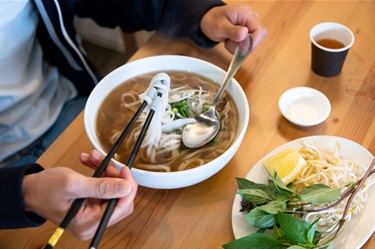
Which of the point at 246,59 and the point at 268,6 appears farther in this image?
the point at 268,6

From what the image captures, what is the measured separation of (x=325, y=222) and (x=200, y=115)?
0.38 m

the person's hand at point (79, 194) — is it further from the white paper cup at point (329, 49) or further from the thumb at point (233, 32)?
the white paper cup at point (329, 49)

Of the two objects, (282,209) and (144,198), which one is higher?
(282,209)

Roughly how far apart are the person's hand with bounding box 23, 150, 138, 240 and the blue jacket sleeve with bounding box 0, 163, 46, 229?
0.02 meters

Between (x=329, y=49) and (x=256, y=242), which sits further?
(x=329, y=49)

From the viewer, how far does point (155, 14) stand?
1282mm

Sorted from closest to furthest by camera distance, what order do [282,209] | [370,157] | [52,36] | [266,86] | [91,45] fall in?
[282,209], [370,157], [266,86], [52,36], [91,45]

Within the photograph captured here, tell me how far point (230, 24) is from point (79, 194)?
0.69 m

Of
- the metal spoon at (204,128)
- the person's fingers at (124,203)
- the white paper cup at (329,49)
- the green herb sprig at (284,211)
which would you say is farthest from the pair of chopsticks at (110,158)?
the white paper cup at (329,49)

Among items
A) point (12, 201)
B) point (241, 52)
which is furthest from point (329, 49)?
point (12, 201)

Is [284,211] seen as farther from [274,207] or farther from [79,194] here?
[79,194]

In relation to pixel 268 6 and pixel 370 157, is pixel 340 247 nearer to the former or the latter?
pixel 370 157

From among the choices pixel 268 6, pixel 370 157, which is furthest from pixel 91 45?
pixel 370 157

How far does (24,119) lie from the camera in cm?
134
